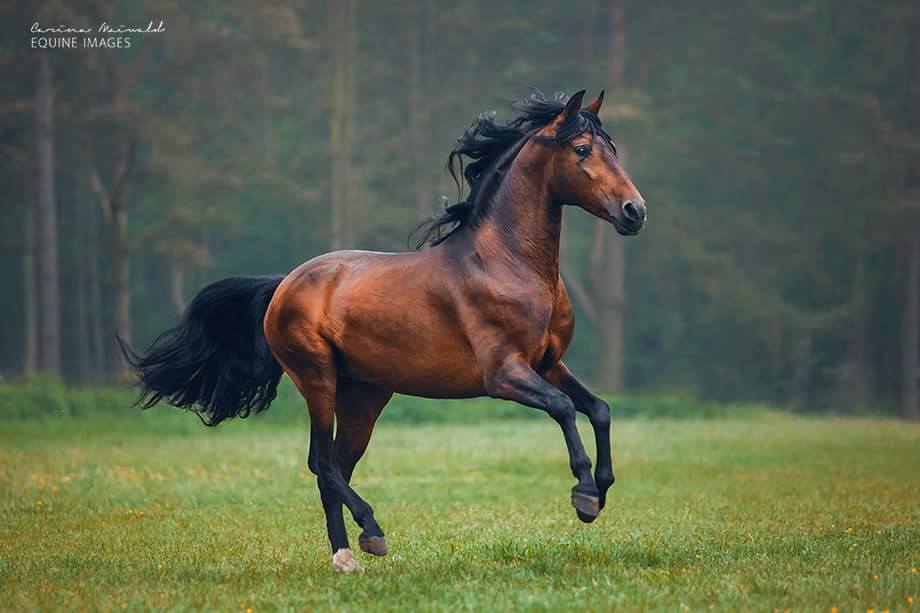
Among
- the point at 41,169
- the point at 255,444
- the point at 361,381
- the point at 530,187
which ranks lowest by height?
the point at 255,444

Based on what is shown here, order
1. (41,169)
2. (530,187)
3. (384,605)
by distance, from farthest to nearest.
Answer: (41,169), (530,187), (384,605)

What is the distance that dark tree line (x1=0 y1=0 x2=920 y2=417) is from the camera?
37781 mm

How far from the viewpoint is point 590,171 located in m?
7.88

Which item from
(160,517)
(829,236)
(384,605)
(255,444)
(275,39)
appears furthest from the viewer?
(829,236)

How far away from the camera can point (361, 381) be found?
8844 millimetres

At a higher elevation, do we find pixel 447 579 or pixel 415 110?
pixel 415 110

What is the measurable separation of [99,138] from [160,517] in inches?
1246

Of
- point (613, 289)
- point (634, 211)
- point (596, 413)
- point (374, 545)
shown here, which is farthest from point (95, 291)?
point (634, 211)

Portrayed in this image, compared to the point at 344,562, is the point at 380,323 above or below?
above

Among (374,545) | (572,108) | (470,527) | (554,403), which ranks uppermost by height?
(572,108)

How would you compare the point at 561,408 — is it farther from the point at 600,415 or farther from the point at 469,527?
the point at 469,527

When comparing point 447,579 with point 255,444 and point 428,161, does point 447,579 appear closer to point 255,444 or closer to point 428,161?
point 255,444

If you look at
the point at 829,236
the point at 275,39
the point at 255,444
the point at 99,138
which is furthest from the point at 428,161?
the point at 255,444

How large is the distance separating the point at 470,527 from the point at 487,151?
3.52 metres
